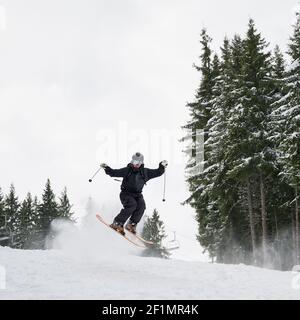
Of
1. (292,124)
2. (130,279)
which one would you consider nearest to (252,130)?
(292,124)

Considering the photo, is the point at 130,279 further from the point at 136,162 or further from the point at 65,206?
the point at 65,206

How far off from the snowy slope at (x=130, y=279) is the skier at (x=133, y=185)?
1530mm

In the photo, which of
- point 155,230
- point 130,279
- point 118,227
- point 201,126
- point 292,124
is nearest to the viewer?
point 130,279

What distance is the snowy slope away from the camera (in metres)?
7.91

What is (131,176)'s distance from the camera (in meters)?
13.3

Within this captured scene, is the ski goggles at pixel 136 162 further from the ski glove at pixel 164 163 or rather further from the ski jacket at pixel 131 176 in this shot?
the ski glove at pixel 164 163

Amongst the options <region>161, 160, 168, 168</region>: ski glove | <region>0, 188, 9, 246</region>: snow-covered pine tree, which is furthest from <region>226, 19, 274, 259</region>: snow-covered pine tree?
<region>0, 188, 9, 246</region>: snow-covered pine tree

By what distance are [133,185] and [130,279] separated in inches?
A: 168

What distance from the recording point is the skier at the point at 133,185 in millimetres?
13211

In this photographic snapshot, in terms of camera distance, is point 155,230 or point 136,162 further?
point 155,230

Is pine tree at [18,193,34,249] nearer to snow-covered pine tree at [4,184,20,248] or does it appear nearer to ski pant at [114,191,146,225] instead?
snow-covered pine tree at [4,184,20,248]

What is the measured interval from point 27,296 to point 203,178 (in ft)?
70.4
